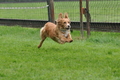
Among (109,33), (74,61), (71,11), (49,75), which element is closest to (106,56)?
(74,61)

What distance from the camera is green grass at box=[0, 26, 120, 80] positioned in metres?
5.90

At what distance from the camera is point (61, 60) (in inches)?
284

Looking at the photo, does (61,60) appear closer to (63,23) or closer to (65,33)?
(65,33)

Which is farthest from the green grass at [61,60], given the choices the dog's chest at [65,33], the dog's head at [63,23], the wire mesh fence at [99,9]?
the wire mesh fence at [99,9]

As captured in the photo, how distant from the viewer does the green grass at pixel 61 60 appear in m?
5.90

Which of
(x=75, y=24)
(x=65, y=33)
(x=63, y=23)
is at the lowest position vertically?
(x=75, y=24)

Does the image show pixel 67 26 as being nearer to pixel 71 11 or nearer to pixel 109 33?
A: pixel 109 33

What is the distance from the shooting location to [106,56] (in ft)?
24.7

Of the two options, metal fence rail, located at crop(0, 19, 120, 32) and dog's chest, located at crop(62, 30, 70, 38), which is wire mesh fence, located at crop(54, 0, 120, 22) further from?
dog's chest, located at crop(62, 30, 70, 38)

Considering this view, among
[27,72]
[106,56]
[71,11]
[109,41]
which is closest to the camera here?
[27,72]

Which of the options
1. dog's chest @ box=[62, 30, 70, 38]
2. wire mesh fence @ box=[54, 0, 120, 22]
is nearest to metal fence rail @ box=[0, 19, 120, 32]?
wire mesh fence @ box=[54, 0, 120, 22]

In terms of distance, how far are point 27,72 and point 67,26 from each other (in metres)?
2.44

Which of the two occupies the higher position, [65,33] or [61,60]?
[65,33]

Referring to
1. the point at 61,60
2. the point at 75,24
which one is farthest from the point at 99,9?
the point at 61,60
